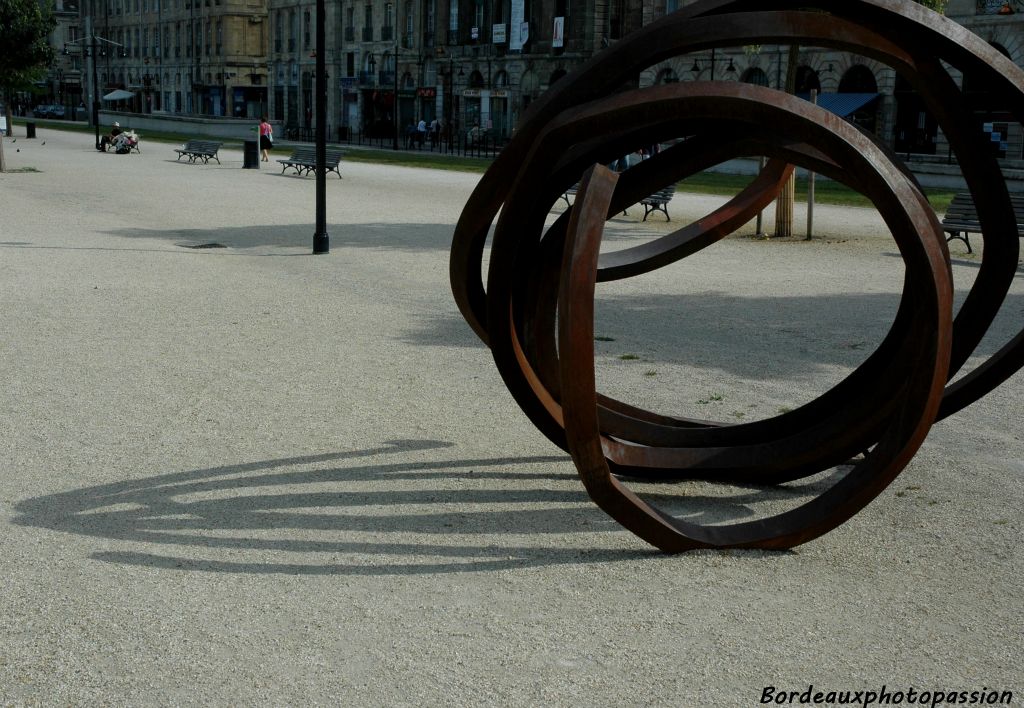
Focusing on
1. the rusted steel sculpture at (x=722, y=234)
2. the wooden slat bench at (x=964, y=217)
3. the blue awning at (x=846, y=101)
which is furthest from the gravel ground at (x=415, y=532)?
the blue awning at (x=846, y=101)

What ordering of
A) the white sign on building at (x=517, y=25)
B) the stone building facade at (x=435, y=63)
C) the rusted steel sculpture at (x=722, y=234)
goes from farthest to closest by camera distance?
1. the white sign on building at (x=517, y=25)
2. the stone building facade at (x=435, y=63)
3. the rusted steel sculpture at (x=722, y=234)

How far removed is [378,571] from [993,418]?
4.65 m

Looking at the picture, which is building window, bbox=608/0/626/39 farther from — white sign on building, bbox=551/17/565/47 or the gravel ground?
the gravel ground

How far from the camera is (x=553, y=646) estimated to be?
452 cm

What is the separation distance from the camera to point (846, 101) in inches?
1720

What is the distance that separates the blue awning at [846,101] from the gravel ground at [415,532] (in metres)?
32.9

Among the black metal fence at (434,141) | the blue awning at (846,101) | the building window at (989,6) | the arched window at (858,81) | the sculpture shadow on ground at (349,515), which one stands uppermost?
the building window at (989,6)

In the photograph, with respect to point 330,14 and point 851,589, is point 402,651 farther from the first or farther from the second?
point 330,14

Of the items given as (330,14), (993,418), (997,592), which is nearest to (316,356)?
(993,418)

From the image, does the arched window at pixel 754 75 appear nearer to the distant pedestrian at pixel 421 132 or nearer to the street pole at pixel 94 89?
the distant pedestrian at pixel 421 132

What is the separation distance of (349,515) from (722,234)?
2749 millimetres

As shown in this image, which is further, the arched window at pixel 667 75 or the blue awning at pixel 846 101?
the arched window at pixel 667 75

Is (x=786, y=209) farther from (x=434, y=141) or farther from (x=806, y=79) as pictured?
(x=434, y=141)

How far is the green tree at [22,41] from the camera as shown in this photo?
112 ft
